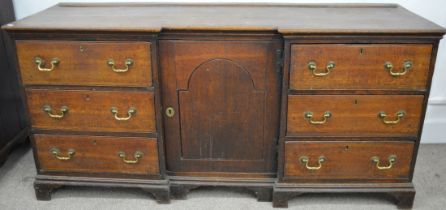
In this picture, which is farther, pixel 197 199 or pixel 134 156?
pixel 197 199

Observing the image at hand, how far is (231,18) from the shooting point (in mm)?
1894

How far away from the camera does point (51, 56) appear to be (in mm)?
1803

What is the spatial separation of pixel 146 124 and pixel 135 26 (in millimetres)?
419

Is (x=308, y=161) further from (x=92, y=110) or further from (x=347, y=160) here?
(x=92, y=110)

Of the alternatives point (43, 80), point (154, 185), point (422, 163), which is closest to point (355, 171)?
point (422, 163)

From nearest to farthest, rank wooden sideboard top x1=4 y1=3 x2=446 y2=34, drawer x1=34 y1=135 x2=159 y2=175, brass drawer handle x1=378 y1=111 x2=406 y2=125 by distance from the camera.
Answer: wooden sideboard top x1=4 y1=3 x2=446 y2=34
brass drawer handle x1=378 y1=111 x2=406 y2=125
drawer x1=34 y1=135 x2=159 y2=175

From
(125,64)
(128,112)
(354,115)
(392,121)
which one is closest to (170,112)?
(128,112)

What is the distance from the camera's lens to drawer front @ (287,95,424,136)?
5.96ft

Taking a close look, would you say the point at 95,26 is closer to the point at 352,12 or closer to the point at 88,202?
the point at 88,202

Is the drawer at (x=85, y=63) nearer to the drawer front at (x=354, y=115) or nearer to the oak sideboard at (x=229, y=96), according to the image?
the oak sideboard at (x=229, y=96)

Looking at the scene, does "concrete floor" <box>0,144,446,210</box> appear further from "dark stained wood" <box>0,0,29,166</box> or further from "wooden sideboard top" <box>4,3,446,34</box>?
"wooden sideboard top" <box>4,3,446,34</box>

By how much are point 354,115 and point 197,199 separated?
2.61ft

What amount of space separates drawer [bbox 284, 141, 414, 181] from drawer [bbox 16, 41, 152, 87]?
27.6 inches

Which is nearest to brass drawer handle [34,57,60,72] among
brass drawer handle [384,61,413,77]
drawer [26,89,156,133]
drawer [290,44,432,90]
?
drawer [26,89,156,133]
